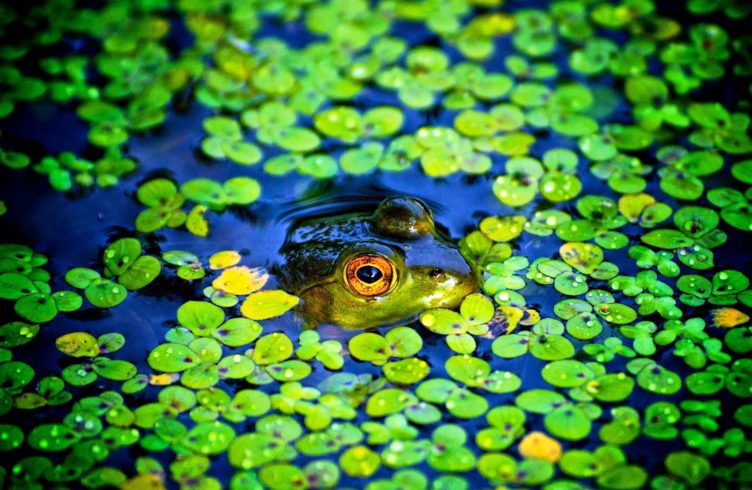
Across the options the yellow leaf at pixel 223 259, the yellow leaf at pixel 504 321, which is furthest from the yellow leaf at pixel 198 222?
the yellow leaf at pixel 504 321

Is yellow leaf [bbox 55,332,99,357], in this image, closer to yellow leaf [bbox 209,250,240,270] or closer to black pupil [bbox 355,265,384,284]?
yellow leaf [bbox 209,250,240,270]

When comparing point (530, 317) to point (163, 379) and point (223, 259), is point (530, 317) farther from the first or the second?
point (163, 379)

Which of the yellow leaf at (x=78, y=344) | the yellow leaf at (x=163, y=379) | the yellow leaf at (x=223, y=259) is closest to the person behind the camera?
the yellow leaf at (x=163, y=379)

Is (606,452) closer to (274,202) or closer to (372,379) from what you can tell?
(372,379)

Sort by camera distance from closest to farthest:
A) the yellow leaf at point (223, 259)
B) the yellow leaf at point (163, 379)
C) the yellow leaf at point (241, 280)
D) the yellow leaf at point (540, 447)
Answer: the yellow leaf at point (540, 447) < the yellow leaf at point (163, 379) < the yellow leaf at point (241, 280) < the yellow leaf at point (223, 259)

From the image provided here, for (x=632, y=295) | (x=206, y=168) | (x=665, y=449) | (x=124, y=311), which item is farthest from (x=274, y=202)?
(x=665, y=449)

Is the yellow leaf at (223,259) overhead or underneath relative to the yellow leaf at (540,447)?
overhead

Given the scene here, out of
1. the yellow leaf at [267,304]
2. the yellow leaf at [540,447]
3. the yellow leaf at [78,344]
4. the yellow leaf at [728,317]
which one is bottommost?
the yellow leaf at [540,447]

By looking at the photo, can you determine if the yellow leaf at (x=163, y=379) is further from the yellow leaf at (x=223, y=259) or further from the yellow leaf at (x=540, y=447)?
the yellow leaf at (x=540, y=447)
